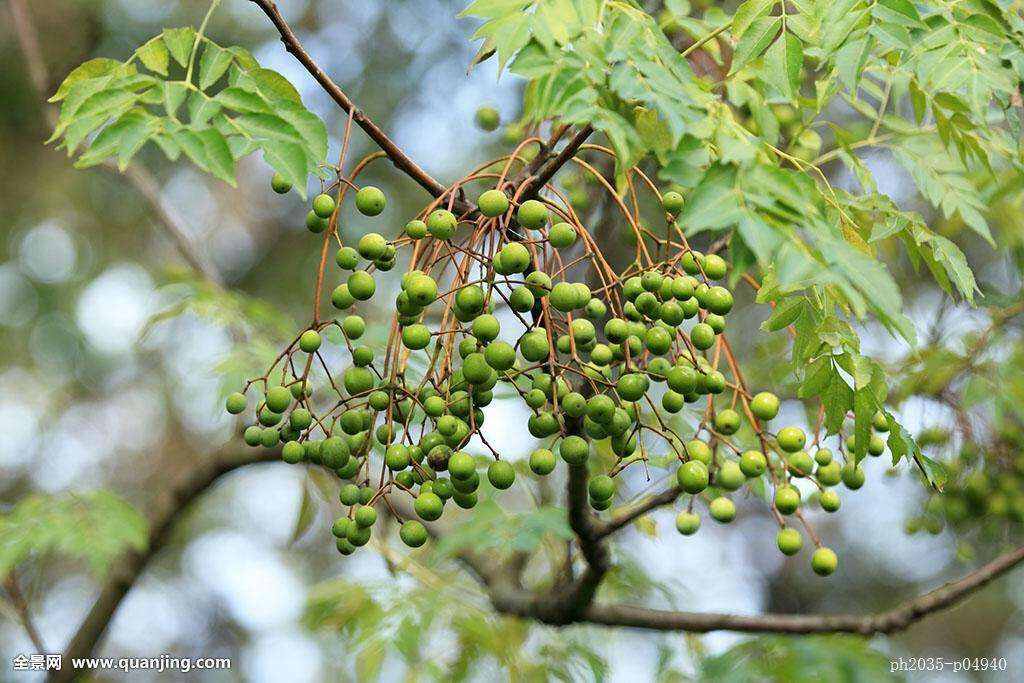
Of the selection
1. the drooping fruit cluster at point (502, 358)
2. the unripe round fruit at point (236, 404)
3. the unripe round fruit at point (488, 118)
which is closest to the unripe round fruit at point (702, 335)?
the drooping fruit cluster at point (502, 358)

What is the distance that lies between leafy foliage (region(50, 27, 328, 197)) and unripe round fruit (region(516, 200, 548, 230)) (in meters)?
0.35

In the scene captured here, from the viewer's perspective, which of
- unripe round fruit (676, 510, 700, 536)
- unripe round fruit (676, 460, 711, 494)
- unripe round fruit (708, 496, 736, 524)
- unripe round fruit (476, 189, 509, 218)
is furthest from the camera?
unripe round fruit (676, 510, 700, 536)

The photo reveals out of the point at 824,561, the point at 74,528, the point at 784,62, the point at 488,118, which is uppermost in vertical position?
the point at 784,62

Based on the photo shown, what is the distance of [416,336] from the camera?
156 cm

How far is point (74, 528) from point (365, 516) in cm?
179

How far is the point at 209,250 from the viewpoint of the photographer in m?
6.97

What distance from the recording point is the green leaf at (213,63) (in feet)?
5.72

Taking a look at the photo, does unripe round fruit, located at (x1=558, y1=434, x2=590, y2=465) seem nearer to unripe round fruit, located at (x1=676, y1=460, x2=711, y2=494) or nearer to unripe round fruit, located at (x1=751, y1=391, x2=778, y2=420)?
unripe round fruit, located at (x1=676, y1=460, x2=711, y2=494)

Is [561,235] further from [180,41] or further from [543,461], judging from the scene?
[180,41]

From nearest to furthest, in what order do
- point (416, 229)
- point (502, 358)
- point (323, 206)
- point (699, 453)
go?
point (502, 358)
point (416, 229)
point (323, 206)
point (699, 453)

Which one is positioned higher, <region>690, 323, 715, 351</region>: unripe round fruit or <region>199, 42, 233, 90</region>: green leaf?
<region>199, 42, 233, 90</region>: green leaf

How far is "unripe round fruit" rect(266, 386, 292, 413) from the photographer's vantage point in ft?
5.78

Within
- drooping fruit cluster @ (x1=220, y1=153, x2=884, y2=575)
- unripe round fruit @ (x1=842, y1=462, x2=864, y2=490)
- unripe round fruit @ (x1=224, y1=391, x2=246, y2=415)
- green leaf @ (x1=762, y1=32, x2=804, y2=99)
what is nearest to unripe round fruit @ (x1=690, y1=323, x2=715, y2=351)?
drooping fruit cluster @ (x1=220, y1=153, x2=884, y2=575)

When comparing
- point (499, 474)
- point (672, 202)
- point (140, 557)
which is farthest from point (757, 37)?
point (140, 557)
